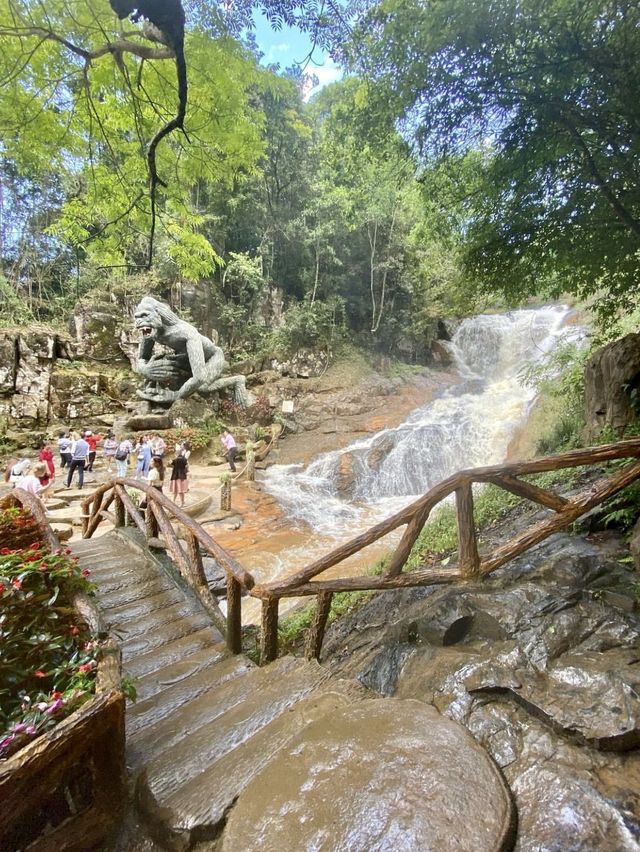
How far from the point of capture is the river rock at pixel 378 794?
1215mm

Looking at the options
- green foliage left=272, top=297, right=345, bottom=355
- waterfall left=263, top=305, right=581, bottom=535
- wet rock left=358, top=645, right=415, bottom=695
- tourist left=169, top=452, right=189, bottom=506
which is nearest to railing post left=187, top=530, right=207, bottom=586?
wet rock left=358, top=645, right=415, bottom=695

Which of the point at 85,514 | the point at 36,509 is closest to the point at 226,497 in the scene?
the point at 85,514

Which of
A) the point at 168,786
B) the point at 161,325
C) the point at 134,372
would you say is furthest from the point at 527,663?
the point at 134,372

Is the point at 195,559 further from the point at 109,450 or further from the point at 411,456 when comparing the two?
the point at 411,456

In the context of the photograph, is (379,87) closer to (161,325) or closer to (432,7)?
(432,7)

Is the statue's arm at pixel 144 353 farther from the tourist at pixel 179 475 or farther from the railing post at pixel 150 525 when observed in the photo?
the railing post at pixel 150 525

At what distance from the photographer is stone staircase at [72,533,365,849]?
64.2 inches

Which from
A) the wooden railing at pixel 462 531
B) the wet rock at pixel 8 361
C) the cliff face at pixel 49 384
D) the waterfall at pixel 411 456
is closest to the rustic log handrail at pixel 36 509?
the wooden railing at pixel 462 531

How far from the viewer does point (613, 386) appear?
514 centimetres

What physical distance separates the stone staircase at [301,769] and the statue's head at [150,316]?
11.4 m

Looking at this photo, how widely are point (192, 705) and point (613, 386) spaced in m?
5.97

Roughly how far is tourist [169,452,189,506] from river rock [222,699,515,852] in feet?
26.1

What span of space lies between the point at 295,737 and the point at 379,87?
5885mm

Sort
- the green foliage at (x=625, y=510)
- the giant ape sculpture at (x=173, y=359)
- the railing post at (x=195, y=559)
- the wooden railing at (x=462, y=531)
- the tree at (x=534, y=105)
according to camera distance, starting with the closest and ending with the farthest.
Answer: the wooden railing at (x=462, y=531) < the green foliage at (x=625, y=510) < the tree at (x=534, y=105) < the railing post at (x=195, y=559) < the giant ape sculpture at (x=173, y=359)
